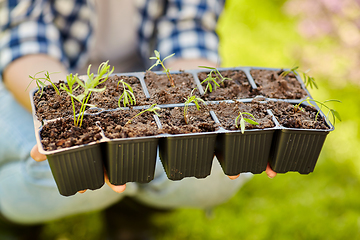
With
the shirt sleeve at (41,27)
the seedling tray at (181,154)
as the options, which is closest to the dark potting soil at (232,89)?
the seedling tray at (181,154)

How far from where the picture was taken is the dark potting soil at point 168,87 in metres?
1.17

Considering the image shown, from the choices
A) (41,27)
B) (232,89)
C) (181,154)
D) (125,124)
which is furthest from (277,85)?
(41,27)

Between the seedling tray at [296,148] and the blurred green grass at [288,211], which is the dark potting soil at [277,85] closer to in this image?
the seedling tray at [296,148]

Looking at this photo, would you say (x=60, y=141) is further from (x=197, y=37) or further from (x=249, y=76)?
(x=197, y=37)

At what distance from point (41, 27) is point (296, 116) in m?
1.31

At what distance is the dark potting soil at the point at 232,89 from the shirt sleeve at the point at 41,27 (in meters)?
0.82

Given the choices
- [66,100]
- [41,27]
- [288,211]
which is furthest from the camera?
[288,211]

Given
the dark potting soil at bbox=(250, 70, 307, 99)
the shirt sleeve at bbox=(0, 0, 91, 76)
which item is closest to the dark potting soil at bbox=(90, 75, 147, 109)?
the dark potting soil at bbox=(250, 70, 307, 99)

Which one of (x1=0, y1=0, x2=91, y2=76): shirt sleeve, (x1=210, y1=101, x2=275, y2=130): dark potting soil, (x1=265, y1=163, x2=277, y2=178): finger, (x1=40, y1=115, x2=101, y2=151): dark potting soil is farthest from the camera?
(x1=0, y1=0, x2=91, y2=76): shirt sleeve

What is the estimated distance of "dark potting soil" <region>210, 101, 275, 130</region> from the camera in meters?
1.08

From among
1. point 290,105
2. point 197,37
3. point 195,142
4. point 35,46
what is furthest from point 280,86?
point 35,46

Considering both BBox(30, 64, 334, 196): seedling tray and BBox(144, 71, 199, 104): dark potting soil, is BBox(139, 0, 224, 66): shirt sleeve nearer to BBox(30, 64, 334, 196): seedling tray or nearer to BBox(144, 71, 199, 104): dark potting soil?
BBox(144, 71, 199, 104): dark potting soil

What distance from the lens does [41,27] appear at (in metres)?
1.62

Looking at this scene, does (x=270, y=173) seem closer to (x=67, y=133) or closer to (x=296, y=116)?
(x=296, y=116)
